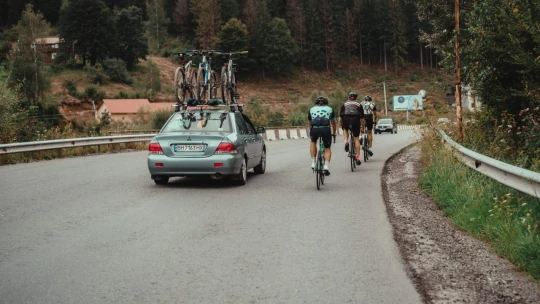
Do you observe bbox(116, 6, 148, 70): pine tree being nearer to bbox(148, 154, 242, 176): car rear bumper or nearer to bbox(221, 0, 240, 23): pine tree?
bbox(221, 0, 240, 23): pine tree

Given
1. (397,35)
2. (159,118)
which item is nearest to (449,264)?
(159,118)

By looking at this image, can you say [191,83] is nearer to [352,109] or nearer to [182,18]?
[352,109]

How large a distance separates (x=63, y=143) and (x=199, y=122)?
10144 mm

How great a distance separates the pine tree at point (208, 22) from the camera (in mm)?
127125

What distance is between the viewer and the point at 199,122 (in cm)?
1268

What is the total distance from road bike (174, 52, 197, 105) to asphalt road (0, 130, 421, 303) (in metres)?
4.06

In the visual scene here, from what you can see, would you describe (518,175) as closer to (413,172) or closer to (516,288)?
(516,288)

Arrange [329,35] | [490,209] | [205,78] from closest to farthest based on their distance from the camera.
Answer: [490,209] < [205,78] < [329,35]

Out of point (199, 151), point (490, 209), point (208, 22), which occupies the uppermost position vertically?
point (208, 22)

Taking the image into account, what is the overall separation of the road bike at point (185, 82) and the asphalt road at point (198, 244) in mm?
4061

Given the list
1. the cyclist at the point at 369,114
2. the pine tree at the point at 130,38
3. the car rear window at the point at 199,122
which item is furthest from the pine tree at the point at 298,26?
the car rear window at the point at 199,122

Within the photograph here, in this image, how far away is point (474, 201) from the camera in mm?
8094

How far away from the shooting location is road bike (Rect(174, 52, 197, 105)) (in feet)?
53.1

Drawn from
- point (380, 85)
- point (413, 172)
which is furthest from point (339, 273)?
point (380, 85)
